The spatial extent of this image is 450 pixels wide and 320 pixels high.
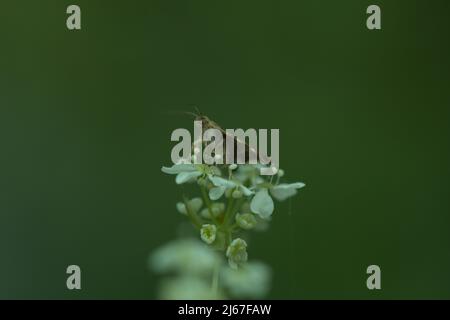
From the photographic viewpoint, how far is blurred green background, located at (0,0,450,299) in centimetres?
474

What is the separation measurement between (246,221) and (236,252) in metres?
0.11

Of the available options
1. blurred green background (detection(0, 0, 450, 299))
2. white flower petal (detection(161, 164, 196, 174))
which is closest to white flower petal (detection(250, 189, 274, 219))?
white flower petal (detection(161, 164, 196, 174))

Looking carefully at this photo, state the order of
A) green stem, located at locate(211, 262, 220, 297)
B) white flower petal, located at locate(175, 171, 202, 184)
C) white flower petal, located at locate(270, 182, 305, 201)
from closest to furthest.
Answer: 1. green stem, located at locate(211, 262, 220, 297)
2. white flower petal, located at locate(175, 171, 202, 184)
3. white flower petal, located at locate(270, 182, 305, 201)

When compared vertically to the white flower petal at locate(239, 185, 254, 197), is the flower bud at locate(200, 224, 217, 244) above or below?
below

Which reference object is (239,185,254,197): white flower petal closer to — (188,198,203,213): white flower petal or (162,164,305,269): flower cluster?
(162,164,305,269): flower cluster

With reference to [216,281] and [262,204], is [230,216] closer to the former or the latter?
[262,204]

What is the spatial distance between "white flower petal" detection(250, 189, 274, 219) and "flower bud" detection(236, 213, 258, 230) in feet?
0.09

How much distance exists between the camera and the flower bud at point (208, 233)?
1.99 metres

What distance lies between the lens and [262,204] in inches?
82.7

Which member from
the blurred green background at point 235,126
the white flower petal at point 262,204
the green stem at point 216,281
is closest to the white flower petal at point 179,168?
the white flower petal at point 262,204

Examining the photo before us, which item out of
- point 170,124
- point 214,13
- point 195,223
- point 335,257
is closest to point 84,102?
point 170,124

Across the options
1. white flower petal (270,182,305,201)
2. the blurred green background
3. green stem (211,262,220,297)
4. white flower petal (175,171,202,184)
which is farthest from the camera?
the blurred green background

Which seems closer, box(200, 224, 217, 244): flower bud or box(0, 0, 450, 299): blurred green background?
box(200, 224, 217, 244): flower bud
